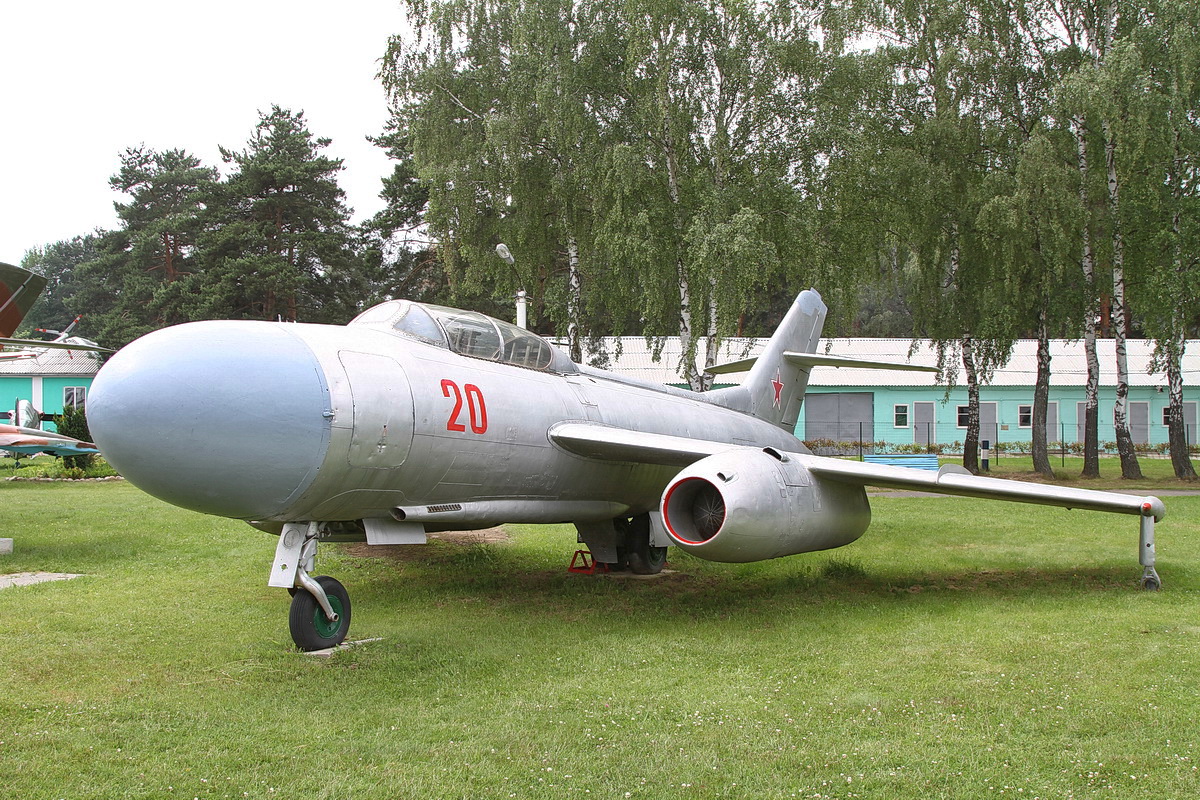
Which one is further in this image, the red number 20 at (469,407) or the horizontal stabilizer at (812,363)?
the horizontal stabilizer at (812,363)

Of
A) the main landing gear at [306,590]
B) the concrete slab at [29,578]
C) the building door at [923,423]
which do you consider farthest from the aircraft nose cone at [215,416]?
the building door at [923,423]

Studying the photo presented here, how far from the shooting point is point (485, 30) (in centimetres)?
2303

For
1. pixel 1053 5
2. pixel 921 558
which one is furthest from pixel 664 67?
pixel 921 558

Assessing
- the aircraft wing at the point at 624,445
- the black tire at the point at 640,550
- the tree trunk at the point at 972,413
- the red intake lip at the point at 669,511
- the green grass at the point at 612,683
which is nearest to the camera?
the green grass at the point at 612,683

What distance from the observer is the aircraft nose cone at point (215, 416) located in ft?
18.6

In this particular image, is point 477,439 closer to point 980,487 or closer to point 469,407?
point 469,407

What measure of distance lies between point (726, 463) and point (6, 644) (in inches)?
226

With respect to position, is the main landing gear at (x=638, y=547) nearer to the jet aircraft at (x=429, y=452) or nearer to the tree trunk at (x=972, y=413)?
the jet aircraft at (x=429, y=452)

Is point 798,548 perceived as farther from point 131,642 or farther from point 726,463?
point 131,642

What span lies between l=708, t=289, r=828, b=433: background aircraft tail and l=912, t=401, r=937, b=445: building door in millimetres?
24869

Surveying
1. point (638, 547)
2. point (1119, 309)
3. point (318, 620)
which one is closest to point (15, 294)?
point (638, 547)

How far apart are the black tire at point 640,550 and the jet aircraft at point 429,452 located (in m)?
0.13

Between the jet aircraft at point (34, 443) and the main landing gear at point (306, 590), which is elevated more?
the jet aircraft at point (34, 443)

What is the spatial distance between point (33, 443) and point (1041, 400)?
952 inches
